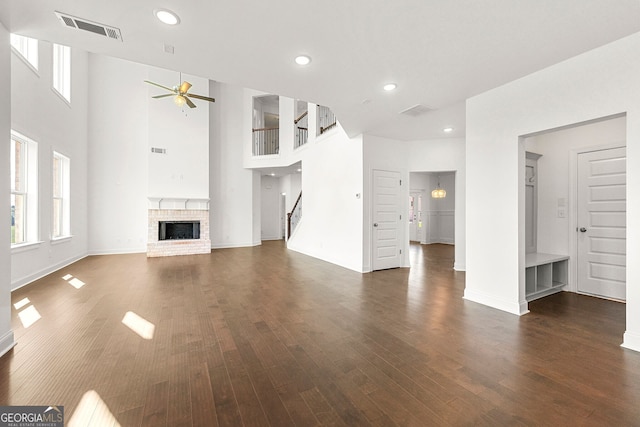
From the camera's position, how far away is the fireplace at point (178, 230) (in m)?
8.47

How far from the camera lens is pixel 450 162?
6289mm

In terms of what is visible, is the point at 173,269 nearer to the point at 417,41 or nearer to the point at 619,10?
the point at 417,41

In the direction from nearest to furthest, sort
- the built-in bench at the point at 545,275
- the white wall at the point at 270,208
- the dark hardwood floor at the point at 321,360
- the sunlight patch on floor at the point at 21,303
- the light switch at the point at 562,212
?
1. the dark hardwood floor at the point at 321,360
2. the sunlight patch on floor at the point at 21,303
3. the built-in bench at the point at 545,275
4. the light switch at the point at 562,212
5. the white wall at the point at 270,208

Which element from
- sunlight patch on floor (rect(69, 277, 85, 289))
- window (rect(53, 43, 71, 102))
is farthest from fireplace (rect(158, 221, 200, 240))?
window (rect(53, 43, 71, 102))

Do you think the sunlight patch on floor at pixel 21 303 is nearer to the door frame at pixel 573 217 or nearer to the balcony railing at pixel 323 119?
the balcony railing at pixel 323 119

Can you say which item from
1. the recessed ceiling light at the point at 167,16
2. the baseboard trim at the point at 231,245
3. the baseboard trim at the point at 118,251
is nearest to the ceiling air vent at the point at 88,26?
the recessed ceiling light at the point at 167,16

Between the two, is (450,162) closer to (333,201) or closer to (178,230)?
(333,201)

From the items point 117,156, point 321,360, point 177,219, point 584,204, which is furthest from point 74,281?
point 584,204

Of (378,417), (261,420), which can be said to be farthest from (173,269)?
(378,417)

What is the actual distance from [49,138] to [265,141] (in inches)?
240

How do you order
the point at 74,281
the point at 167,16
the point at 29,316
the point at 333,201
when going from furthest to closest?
the point at 333,201 → the point at 74,281 → the point at 29,316 → the point at 167,16

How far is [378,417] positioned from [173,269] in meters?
5.90

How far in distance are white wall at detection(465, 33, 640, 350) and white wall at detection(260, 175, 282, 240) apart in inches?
376

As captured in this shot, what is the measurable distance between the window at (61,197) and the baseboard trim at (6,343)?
496 cm
